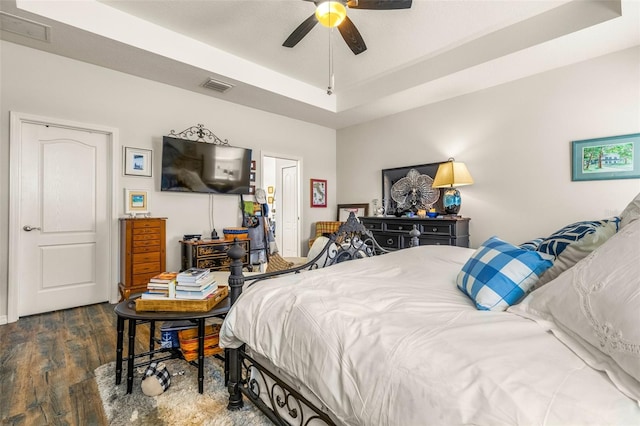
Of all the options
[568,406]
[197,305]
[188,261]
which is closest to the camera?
[568,406]

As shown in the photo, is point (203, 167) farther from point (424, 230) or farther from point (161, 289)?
point (424, 230)

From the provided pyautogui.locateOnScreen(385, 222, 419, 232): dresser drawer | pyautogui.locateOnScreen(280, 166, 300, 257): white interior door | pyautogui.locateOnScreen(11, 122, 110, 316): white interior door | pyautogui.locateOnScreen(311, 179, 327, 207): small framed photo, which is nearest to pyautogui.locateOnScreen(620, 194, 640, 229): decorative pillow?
pyautogui.locateOnScreen(385, 222, 419, 232): dresser drawer

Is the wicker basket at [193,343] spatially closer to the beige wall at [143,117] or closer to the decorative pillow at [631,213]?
the decorative pillow at [631,213]

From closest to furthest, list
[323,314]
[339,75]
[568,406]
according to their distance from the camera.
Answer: [568,406], [323,314], [339,75]

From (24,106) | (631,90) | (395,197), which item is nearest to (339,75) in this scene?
(395,197)

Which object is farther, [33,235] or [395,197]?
[395,197]

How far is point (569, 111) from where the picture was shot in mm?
3383

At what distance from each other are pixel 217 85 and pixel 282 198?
11.1ft

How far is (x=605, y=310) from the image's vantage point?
0.74 metres

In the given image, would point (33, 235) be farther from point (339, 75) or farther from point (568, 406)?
point (568, 406)

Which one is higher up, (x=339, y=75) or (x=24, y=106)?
(x=339, y=75)

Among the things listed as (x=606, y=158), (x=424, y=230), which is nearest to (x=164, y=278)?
(x=424, y=230)

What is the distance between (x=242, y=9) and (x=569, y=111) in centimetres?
369

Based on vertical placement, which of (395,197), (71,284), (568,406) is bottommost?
(71,284)
